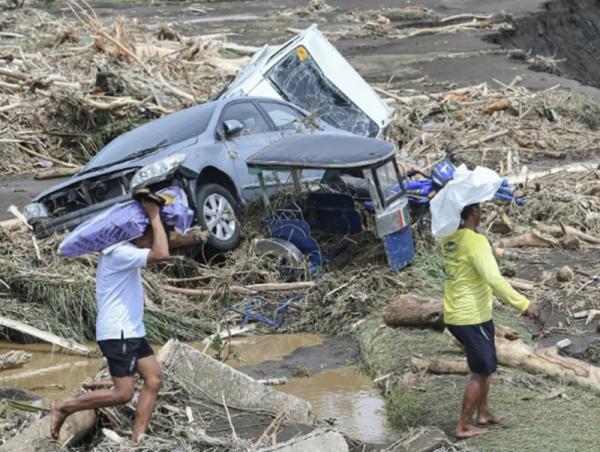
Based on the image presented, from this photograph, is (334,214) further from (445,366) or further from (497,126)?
(497,126)

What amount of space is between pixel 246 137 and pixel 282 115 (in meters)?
1.12

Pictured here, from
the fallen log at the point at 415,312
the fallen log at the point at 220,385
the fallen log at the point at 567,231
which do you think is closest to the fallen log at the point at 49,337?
the fallen log at the point at 415,312

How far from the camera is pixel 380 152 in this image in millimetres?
12180

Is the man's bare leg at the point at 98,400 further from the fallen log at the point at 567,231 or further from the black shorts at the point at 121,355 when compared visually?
the fallen log at the point at 567,231

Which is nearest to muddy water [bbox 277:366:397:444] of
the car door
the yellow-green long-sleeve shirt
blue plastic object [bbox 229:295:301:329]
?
the yellow-green long-sleeve shirt

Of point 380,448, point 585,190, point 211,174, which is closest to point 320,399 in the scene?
point 380,448

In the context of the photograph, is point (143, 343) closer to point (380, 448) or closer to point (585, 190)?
point (380, 448)

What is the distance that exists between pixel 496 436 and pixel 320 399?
86.3 inches

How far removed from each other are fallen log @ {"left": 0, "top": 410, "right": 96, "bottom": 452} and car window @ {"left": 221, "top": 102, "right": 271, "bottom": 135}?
22.0 ft

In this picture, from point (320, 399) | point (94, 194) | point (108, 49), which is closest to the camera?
point (320, 399)

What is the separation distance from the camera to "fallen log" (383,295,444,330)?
35.8ft

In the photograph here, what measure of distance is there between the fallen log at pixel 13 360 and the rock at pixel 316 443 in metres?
4.66

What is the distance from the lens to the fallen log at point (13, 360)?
36.3 feet

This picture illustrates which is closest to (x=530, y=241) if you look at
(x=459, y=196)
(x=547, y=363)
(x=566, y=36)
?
(x=547, y=363)
